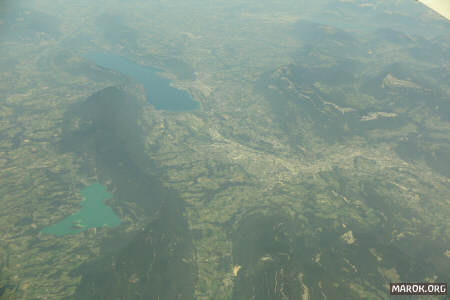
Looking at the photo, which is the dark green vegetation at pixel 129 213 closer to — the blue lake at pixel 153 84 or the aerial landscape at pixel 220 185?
the aerial landscape at pixel 220 185

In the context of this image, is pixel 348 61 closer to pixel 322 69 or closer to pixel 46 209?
pixel 322 69

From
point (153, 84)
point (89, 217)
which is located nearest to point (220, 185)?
point (89, 217)

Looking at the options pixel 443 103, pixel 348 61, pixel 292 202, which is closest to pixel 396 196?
pixel 292 202

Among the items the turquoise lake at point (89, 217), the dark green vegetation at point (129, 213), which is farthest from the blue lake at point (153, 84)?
the turquoise lake at point (89, 217)

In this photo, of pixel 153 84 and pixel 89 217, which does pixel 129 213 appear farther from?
pixel 153 84

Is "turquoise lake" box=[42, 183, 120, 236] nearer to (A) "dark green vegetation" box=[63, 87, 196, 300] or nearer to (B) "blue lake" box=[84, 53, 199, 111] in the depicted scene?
(A) "dark green vegetation" box=[63, 87, 196, 300]

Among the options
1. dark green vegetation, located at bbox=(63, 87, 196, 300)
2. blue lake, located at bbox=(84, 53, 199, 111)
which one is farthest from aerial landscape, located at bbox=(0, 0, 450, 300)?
blue lake, located at bbox=(84, 53, 199, 111)
